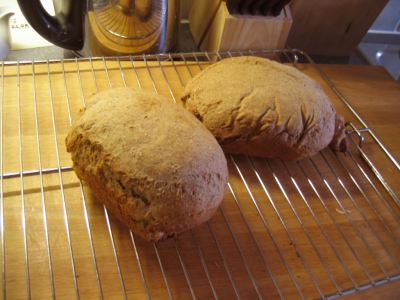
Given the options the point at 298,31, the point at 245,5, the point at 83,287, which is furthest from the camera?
the point at 298,31

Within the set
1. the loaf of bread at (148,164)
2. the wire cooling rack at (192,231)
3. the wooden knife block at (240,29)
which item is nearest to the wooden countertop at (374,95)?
the wire cooling rack at (192,231)

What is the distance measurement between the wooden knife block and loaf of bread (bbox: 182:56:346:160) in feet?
0.69

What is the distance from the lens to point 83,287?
64cm

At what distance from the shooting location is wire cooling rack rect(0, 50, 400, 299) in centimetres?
66

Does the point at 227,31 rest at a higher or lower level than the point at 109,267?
higher

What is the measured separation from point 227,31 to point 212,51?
0.33 ft

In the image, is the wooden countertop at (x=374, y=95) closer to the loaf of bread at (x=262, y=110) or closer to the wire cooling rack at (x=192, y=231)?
the wire cooling rack at (x=192, y=231)

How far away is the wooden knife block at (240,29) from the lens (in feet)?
3.50

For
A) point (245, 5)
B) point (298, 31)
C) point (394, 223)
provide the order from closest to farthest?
point (394, 223), point (245, 5), point (298, 31)

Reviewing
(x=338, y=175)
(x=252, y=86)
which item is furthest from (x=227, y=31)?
(x=338, y=175)

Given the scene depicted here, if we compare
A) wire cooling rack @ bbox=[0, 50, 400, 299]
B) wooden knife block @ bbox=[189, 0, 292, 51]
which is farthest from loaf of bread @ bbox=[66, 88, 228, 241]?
wooden knife block @ bbox=[189, 0, 292, 51]

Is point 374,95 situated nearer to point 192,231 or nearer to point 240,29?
point 240,29

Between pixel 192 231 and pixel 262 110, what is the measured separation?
0.29 meters

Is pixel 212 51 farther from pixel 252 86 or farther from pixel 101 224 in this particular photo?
pixel 101 224
